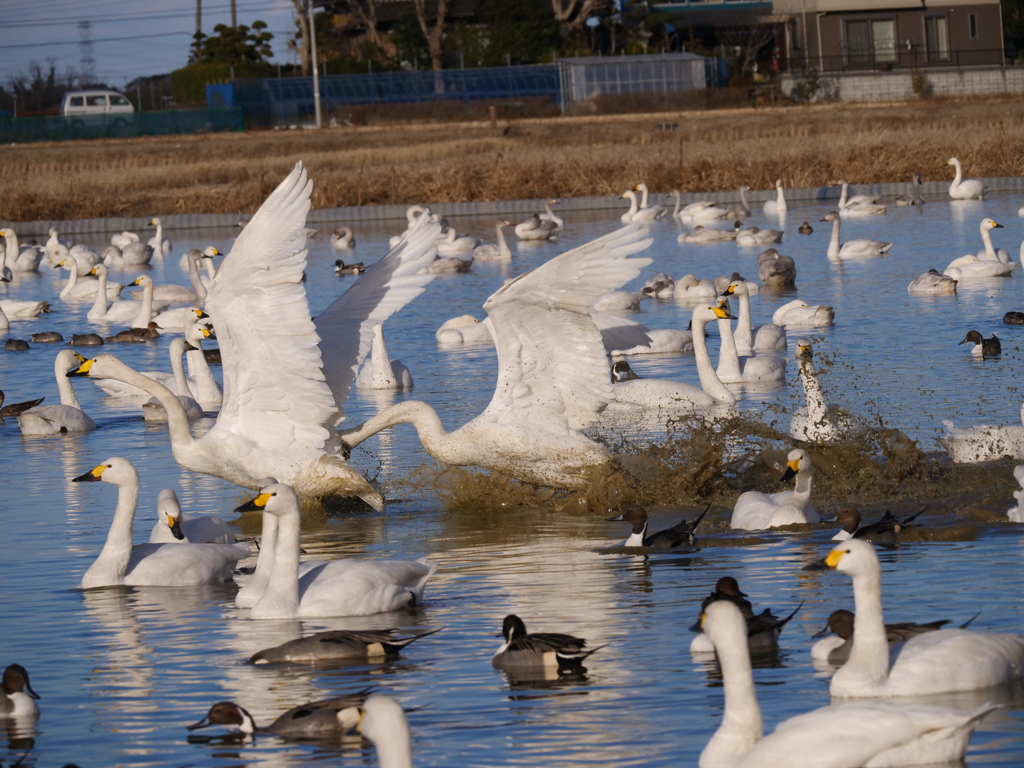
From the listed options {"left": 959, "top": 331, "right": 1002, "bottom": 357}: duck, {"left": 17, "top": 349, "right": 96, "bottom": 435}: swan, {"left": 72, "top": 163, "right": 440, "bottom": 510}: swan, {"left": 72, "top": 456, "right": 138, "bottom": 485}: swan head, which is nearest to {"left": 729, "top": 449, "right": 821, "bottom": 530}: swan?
{"left": 72, "top": 163, "right": 440, "bottom": 510}: swan

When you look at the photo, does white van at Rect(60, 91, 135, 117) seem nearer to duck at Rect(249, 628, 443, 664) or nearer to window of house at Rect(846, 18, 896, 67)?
window of house at Rect(846, 18, 896, 67)

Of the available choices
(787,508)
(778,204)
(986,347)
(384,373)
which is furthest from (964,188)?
(787,508)

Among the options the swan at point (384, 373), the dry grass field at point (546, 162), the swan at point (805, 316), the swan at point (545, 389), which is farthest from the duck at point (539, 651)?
the dry grass field at point (546, 162)

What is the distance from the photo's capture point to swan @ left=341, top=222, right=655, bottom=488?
9.70 metres

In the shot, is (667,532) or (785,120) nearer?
(667,532)

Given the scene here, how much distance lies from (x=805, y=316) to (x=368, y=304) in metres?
7.78

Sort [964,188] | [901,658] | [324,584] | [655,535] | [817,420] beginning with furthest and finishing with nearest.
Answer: [964,188]
[817,420]
[655,535]
[324,584]
[901,658]

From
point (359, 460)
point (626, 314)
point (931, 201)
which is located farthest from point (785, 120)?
point (359, 460)

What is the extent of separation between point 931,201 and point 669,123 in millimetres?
16275

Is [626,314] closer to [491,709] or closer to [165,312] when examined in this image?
[165,312]

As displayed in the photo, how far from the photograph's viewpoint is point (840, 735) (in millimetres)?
4969

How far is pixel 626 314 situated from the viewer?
21.0 metres

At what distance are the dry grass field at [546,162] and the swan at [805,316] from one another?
18.8 meters

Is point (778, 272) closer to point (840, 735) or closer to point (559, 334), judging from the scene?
point (559, 334)
